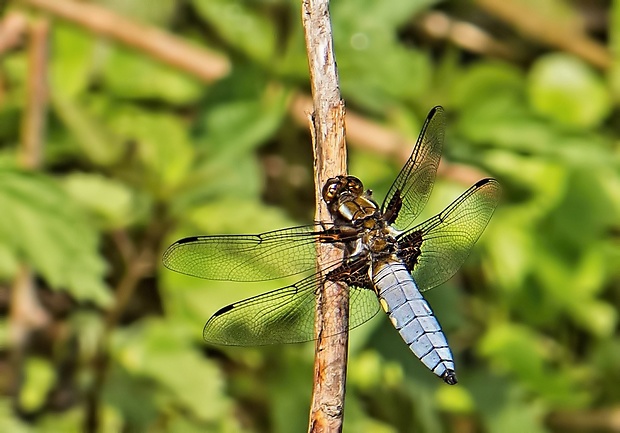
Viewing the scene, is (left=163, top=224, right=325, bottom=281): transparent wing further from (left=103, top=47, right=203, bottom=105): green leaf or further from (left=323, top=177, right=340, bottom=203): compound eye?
(left=103, top=47, right=203, bottom=105): green leaf

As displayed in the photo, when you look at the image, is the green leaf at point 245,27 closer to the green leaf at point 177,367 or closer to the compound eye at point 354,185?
the green leaf at point 177,367

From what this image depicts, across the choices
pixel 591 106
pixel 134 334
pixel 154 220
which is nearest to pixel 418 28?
pixel 591 106

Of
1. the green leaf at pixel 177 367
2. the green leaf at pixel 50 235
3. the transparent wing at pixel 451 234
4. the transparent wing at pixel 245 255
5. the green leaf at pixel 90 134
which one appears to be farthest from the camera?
the green leaf at pixel 90 134

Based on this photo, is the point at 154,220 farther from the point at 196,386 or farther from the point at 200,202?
the point at 196,386

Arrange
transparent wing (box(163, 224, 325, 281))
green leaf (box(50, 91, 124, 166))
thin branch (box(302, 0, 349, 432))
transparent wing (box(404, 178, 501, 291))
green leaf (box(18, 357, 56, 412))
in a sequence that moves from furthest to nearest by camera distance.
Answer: green leaf (box(50, 91, 124, 166)), green leaf (box(18, 357, 56, 412)), transparent wing (box(404, 178, 501, 291)), transparent wing (box(163, 224, 325, 281)), thin branch (box(302, 0, 349, 432))

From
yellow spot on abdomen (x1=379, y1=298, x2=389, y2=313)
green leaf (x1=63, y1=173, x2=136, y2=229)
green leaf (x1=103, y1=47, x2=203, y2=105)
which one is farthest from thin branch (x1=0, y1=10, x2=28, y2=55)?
yellow spot on abdomen (x1=379, y1=298, x2=389, y2=313)

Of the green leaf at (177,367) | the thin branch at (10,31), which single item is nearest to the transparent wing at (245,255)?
the green leaf at (177,367)
